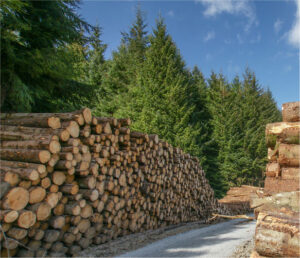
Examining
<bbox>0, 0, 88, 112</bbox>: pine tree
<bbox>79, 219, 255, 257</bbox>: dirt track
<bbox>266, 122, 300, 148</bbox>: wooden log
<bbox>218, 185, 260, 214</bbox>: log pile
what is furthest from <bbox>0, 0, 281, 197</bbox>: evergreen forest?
<bbox>266, 122, 300, 148</bbox>: wooden log

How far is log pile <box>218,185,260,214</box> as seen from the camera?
10.4 m

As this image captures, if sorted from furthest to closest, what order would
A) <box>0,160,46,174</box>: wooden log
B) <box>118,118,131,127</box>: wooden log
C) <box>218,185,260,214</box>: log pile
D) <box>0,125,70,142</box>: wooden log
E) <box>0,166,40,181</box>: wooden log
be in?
<box>218,185,260,214</box>: log pile < <box>118,118,131,127</box>: wooden log < <box>0,125,70,142</box>: wooden log < <box>0,160,46,174</box>: wooden log < <box>0,166,40,181</box>: wooden log

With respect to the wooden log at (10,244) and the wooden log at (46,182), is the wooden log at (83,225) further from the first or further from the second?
the wooden log at (10,244)

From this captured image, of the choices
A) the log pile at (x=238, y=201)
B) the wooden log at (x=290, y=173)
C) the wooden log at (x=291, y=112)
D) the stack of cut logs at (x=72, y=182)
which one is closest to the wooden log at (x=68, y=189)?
the stack of cut logs at (x=72, y=182)

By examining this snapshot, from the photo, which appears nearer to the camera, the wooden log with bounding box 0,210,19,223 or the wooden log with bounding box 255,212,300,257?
the wooden log with bounding box 255,212,300,257

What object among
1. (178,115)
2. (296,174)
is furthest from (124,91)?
(296,174)

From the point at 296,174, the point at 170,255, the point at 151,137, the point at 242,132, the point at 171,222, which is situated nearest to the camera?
the point at 296,174

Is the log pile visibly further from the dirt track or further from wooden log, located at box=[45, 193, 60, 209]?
wooden log, located at box=[45, 193, 60, 209]

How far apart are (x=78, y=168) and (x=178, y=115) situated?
35.9ft

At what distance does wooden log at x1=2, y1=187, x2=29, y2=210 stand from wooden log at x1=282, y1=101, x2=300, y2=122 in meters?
3.43

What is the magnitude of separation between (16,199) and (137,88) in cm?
1287

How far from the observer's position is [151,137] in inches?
230

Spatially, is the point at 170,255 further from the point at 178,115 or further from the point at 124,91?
the point at 124,91

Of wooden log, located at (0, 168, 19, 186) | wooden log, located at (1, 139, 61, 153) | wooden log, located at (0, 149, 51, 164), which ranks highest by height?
wooden log, located at (1, 139, 61, 153)
